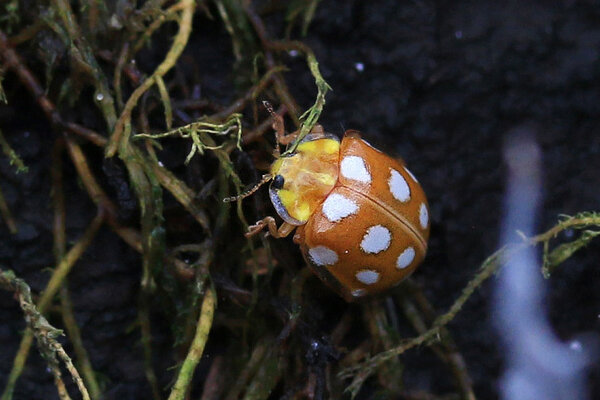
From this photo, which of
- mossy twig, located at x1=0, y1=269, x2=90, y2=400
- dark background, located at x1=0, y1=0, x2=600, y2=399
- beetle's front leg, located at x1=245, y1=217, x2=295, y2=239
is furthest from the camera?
dark background, located at x1=0, y1=0, x2=600, y2=399

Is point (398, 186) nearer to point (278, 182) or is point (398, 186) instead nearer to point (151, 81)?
point (278, 182)

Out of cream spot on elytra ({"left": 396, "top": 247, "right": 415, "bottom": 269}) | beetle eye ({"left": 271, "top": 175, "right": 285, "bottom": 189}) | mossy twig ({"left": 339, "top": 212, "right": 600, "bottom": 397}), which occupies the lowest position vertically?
mossy twig ({"left": 339, "top": 212, "right": 600, "bottom": 397})

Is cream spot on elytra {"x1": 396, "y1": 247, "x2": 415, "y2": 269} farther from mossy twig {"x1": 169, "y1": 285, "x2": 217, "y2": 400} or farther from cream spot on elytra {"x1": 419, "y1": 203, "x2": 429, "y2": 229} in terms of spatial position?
mossy twig {"x1": 169, "y1": 285, "x2": 217, "y2": 400}

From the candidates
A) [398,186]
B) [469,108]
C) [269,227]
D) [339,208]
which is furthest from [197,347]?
[469,108]

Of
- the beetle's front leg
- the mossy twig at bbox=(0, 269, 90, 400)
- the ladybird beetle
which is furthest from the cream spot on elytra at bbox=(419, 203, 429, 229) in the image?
the mossy twig at bbox=(0, 269, 90, 400)

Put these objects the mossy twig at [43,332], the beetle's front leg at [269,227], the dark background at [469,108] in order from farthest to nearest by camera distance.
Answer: the dark background at [469,108]
the beetle's front leg at [269,227]
the mossy twig at [43,332]

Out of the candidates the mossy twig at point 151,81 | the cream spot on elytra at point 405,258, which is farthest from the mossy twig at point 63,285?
the cream spot on elytra at point 405,258

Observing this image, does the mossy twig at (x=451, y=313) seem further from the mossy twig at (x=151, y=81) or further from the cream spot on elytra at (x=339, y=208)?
the mossy twig at (x=151, y=81)
